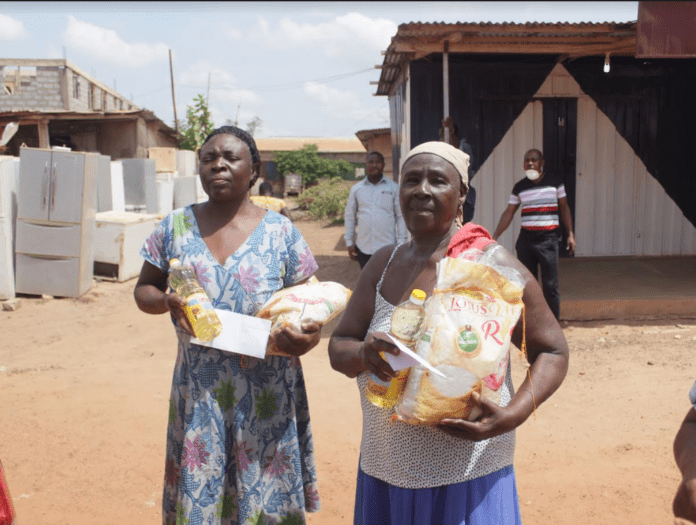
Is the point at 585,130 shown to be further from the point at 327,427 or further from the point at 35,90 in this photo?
the point at 35,90

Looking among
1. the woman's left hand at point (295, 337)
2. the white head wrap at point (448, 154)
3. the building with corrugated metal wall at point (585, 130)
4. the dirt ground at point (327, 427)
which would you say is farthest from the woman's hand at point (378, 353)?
the building with corrugated metal wall at point (585, 130)

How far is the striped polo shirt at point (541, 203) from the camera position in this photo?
21.5 feet

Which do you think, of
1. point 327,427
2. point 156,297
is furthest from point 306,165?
point 156,297

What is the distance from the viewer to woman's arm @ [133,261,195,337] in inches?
95.4

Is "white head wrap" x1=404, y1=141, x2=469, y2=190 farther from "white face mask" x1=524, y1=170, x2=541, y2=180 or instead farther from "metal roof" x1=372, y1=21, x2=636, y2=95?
"metal roof" x1=372, y1=21, x2=636, y2=95

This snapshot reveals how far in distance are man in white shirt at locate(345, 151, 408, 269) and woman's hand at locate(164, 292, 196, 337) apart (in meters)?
4.97

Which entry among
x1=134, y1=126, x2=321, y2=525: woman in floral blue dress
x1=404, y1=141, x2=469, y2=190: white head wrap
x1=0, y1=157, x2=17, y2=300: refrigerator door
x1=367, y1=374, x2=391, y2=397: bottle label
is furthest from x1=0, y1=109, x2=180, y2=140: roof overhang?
x1=367, y1=374, x2=391, y2=397: bottle label

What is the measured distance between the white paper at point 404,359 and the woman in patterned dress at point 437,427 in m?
0.04

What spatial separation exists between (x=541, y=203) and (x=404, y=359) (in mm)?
5281

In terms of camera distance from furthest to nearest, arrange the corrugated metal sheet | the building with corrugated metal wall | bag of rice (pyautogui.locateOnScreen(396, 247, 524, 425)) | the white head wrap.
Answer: the corrugated metal sheet → the building with corrugated metal wall → the white head wrap → bag of rice (pyautogui.locateOnScreen(396, 247, 524, 425))

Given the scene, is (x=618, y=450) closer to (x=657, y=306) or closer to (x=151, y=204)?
(x=657, y=306)

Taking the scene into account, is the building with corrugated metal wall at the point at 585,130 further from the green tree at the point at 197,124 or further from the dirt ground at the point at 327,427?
the green tree at the point at 197,124

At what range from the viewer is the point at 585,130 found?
357 inches

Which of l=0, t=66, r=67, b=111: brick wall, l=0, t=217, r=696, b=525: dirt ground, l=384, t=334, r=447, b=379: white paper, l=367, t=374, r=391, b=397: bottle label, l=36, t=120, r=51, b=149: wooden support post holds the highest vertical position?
l=0, t=66, r=67, b=111: brick wall
